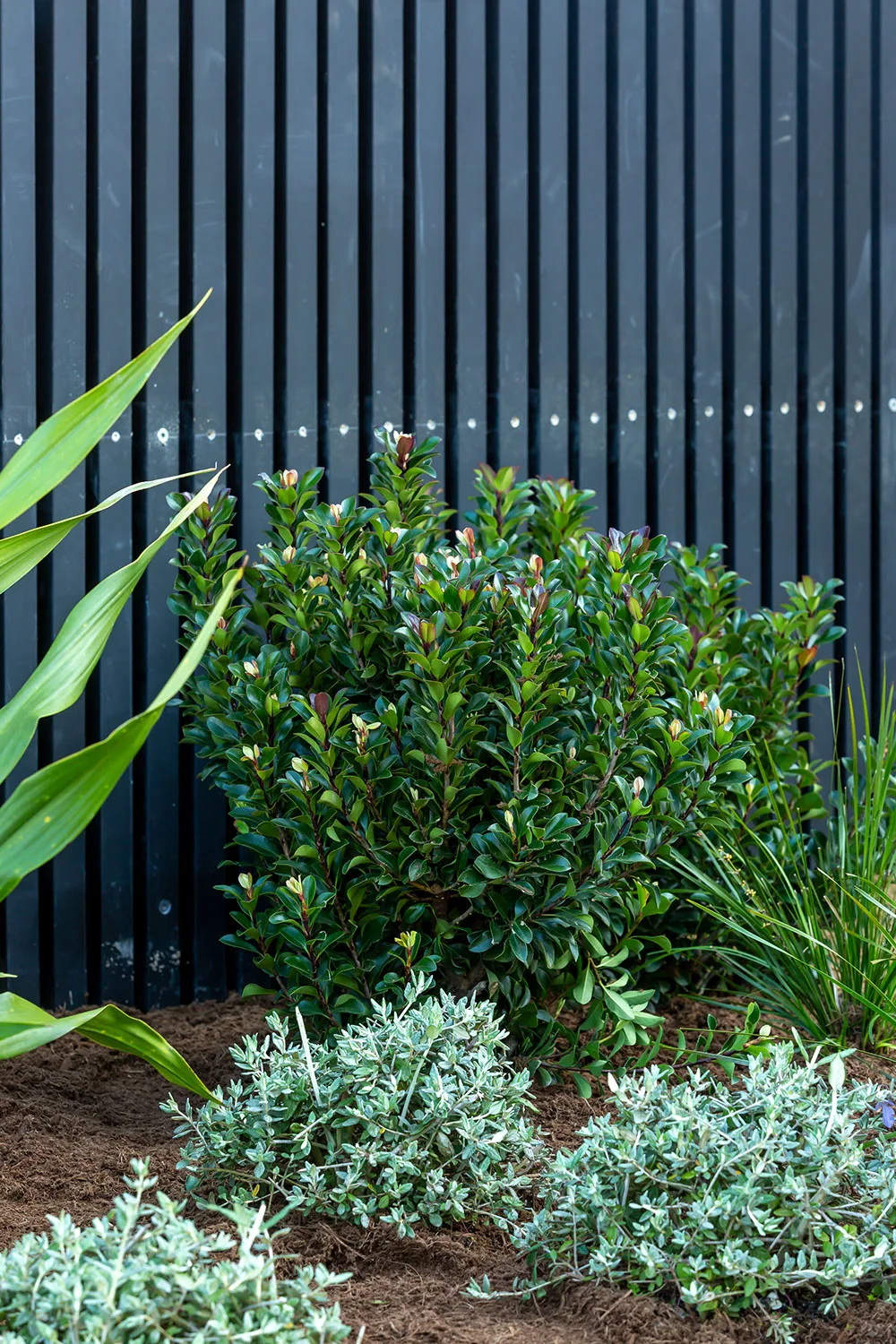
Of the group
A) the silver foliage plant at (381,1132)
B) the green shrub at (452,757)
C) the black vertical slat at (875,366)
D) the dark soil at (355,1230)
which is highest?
the black vertical slat at (875,366)

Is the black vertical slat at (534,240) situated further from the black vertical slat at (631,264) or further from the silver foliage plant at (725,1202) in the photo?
the silver foliage plant at (725,1202)

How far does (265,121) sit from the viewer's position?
3795 millimetres

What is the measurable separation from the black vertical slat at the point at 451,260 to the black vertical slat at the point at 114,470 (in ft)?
3.39

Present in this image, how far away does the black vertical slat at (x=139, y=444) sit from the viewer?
3670 millimetres

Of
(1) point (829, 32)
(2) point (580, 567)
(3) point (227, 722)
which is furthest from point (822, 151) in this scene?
(3) point (227, 722)

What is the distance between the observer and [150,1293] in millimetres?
1612

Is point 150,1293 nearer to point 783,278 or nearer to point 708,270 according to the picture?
point 708,270

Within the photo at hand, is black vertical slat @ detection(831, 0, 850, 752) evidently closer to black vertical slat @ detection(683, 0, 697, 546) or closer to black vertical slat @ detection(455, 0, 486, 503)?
black vertical slat @ detection(683, 0, 697, 546)

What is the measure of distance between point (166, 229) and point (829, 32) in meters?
2.81

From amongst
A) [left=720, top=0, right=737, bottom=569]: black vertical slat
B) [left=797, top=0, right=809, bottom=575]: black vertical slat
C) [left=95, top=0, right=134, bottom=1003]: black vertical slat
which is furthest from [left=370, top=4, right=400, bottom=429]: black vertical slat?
[left=797, top=0, right=809, bottom=575]: black vertical slat

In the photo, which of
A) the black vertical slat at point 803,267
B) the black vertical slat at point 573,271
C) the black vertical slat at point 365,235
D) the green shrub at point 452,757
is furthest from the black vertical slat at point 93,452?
the black vertical slat at point 803,267

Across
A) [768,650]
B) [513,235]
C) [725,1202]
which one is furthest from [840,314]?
[725,1202]

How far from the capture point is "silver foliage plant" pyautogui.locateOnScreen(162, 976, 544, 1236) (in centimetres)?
217

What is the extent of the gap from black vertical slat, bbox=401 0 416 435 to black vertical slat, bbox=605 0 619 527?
0.74 m
